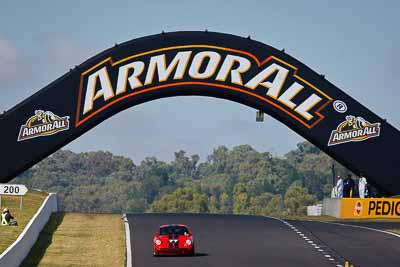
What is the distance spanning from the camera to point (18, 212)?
5156 cm

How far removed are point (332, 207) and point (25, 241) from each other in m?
29.3

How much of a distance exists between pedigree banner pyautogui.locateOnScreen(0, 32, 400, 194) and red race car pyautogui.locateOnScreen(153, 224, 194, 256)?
65.3 feet

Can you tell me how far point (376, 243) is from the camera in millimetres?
42719

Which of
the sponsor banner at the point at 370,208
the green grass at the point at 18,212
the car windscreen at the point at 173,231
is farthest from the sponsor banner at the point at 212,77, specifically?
the car windscreen at the point at 173,231

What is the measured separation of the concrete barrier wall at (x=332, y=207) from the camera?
5988 cm

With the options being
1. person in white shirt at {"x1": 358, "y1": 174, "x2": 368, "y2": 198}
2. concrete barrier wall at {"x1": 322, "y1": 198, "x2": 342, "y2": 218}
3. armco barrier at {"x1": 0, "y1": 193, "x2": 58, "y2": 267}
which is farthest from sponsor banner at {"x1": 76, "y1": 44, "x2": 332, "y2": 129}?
armco barrier at {"x1": 0, "y1": 193, "x2": 58, "y2": 267}

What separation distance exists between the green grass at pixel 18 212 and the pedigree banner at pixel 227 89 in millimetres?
3303

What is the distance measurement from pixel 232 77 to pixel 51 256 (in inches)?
876

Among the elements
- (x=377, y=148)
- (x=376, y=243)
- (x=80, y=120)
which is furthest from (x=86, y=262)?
(x=377, y=148)

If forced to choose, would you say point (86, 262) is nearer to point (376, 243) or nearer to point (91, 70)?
point (376, 243)

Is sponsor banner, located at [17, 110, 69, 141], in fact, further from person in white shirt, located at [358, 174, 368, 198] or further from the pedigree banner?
person in white shirt, located at [358, 174, 368, 198]

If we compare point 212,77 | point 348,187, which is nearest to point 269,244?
point 212,77

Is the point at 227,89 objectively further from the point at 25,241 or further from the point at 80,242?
the point at 25,241

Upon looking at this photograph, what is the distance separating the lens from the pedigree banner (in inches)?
2250
